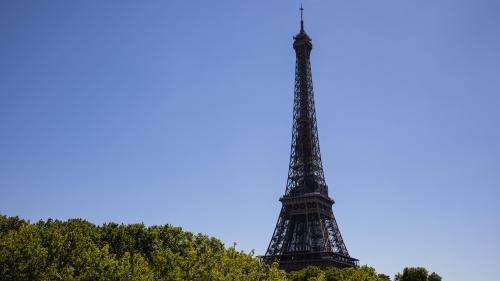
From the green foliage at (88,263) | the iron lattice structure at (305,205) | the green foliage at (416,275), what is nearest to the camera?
the green foliage at (88,263)

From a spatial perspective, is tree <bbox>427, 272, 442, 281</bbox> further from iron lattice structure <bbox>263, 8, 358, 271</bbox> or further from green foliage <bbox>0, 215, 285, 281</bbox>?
green foliage <bbox>0, 215, 285, 281</bbox>

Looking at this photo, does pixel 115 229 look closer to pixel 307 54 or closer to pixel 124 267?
pixel 124 267

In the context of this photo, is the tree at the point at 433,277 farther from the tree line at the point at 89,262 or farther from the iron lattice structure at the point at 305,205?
the tree line at the point at 89,262

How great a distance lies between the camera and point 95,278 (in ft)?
103

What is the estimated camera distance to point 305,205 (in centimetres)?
9000

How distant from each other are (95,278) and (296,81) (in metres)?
73.0

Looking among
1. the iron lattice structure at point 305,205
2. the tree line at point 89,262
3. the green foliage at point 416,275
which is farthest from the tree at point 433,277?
the tree line at point 89,262

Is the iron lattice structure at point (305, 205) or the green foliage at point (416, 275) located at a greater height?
the iron lattice structure at point (305, 205)

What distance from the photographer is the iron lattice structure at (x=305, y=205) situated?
87.1m

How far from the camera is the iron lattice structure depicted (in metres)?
87.1

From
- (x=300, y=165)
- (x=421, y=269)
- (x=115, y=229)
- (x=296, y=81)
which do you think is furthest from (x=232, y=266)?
(x=296, y=81)

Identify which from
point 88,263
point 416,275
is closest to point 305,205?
point 416,275

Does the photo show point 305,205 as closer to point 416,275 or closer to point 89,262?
point 416,275

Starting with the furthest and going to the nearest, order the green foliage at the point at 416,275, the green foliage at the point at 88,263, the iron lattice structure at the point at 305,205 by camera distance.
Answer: the iron lattice structure at the point at 305,205 < the green foliage at the point at 416,275 < the green foliage at the point at 88,263
